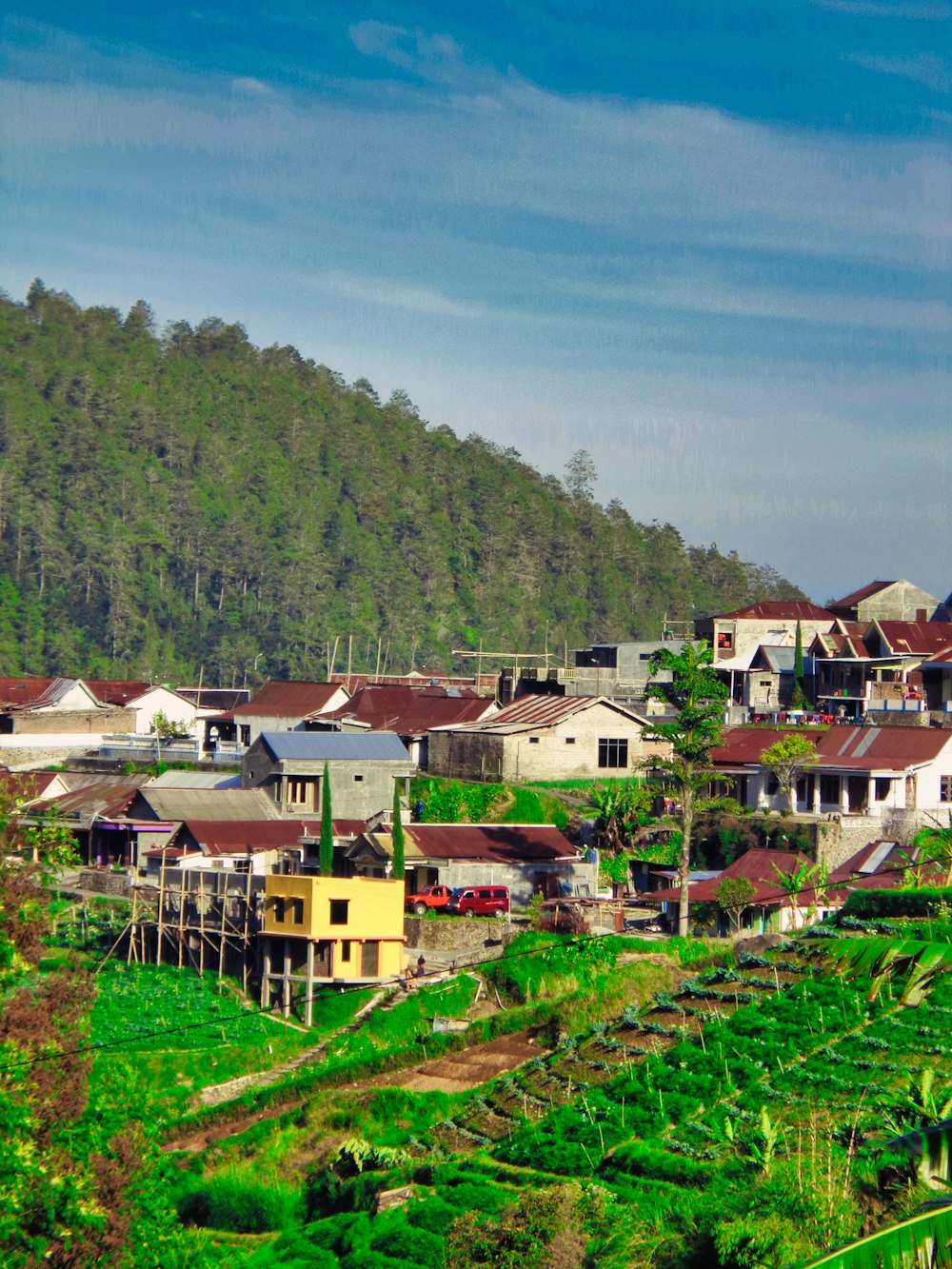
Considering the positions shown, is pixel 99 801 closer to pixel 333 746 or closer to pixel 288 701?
pixel 333 746

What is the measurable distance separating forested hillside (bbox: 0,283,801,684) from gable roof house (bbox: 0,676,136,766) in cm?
4887

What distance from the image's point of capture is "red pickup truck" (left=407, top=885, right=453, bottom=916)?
38094mm

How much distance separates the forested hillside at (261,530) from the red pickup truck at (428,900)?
3361 inches

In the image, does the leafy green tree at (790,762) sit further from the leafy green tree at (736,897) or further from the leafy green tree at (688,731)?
the leafy green tree at (736,897)

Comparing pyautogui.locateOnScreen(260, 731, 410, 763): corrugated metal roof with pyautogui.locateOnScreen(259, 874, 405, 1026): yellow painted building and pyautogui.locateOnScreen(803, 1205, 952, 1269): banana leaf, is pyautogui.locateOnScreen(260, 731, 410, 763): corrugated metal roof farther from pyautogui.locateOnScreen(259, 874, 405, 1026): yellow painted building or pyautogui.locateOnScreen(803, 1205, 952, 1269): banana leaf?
pyautogui.locateOnScreen(803, 1205, 952, 1269): banana leaf

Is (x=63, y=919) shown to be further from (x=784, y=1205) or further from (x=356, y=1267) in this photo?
(x=784, y=1205)

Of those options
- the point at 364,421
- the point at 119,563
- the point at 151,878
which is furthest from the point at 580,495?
the point at 151,878

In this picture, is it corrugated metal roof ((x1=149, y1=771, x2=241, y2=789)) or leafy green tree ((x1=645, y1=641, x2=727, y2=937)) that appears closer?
leafy green tree ((x1=645, y1=641, x2=727, y2=937))

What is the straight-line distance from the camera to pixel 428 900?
3819 centimetres

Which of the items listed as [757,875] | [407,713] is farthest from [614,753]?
[757,875]

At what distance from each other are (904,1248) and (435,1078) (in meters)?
18.4

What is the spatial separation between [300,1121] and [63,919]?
13847 millimetres

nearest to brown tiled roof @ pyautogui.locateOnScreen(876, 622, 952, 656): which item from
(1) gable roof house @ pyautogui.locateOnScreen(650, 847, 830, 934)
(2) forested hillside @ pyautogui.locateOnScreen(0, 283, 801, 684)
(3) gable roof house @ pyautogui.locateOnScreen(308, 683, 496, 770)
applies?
(3) gable roof house @ pyautogui.locateOnScreen(308, 683, 496, 770)

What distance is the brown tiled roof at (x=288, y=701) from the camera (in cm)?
6347
